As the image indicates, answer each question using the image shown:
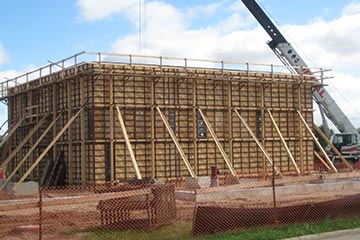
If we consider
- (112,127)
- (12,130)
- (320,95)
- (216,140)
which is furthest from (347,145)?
(12,130)

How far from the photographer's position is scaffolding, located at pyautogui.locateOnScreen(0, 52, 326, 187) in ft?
87.9

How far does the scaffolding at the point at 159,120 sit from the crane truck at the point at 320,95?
415 centimetres

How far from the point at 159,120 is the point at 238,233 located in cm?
1675

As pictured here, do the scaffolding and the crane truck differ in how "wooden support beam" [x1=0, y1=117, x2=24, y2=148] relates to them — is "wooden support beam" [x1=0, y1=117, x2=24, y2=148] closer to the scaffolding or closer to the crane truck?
the scaffolding

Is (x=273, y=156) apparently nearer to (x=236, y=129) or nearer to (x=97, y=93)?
(x=236, y=129)

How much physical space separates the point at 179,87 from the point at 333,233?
17.4 m

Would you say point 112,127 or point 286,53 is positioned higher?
point 286,53

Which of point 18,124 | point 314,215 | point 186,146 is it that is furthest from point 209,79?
point 314,215

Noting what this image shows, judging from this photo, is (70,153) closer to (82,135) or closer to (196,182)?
(82,135)

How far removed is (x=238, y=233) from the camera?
39.5ft

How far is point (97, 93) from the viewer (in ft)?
87.6

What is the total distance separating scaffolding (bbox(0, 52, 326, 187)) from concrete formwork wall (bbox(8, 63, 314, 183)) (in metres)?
0.05

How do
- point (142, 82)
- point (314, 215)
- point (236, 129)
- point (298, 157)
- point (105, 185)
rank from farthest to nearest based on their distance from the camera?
point (298, 157) < point (236, 129) < point (142, 82) < point (105, 185) < point (314, 215)

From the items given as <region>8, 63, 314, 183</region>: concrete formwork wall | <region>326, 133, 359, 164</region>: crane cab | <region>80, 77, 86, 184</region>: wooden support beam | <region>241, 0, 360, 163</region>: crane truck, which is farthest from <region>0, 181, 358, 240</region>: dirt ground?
<region>326, 133, 359, 164</region>: crane cab
